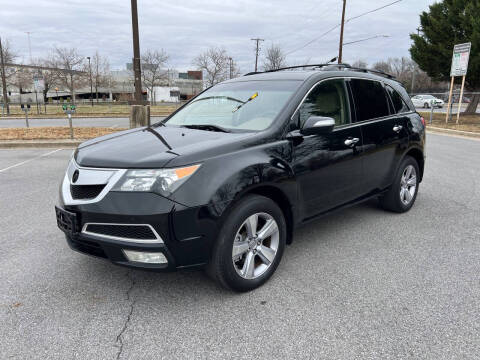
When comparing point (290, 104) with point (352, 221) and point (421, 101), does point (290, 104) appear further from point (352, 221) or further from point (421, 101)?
point (421, 101)

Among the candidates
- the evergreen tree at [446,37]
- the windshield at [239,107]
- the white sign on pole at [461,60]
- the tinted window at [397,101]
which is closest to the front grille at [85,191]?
the windshield at [239,107]

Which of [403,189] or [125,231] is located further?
[403,189]

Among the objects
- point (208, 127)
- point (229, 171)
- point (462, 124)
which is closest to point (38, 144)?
point (208, 127)

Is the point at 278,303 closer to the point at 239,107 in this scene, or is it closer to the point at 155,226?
the point at 155,226

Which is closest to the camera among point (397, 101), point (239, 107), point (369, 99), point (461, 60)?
point (239, 107)

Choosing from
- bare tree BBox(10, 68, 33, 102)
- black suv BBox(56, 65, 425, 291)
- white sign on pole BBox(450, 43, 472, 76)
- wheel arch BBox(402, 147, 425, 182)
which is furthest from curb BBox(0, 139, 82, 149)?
bare tree BBox(10, 68, 33, 102)

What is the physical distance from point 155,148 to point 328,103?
1.84 metres

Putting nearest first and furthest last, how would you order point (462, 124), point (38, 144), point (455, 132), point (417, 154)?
point (417, 154) → point (38, 144) → point (455, 132) → point (462, 124)

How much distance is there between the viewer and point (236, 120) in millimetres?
3580

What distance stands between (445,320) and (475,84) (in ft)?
84.8

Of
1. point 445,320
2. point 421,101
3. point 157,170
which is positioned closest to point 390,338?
point 445,320

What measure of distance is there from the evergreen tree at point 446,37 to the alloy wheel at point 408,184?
2006 centimetres

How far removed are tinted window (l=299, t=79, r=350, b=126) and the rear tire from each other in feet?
4.43

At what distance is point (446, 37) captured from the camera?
914 inches
